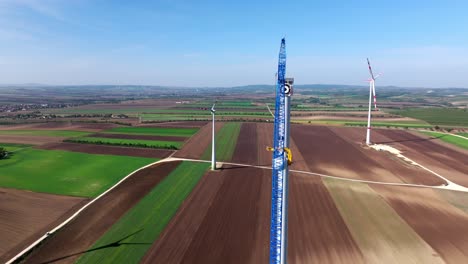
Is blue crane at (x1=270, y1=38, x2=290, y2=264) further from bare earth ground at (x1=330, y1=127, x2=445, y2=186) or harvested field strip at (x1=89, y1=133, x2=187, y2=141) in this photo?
harvested field strip at (x1=89, y1=133, x2=187, y2=141)

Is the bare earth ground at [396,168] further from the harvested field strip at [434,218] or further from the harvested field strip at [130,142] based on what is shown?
the harvested field strip at [130,142]

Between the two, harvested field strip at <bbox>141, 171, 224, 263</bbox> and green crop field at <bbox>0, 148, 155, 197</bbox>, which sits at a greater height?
green crop field at <bbox>0, 148, 155, 197</bbox>

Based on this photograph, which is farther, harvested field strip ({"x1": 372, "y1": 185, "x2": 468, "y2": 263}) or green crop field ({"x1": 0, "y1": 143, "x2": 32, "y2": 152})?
green crop field ({"x1": 0, "y1": 143, "x2": 32, "y2": 152})

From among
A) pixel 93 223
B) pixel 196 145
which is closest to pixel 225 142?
pixel 196 145

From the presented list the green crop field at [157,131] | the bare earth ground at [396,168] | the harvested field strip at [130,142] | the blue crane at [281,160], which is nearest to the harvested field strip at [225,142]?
the green crop field at [157,131]

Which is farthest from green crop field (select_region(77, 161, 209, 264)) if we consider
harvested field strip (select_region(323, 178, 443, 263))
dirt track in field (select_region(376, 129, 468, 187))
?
dirt track in field (select_region(376, 129, 468, 187))

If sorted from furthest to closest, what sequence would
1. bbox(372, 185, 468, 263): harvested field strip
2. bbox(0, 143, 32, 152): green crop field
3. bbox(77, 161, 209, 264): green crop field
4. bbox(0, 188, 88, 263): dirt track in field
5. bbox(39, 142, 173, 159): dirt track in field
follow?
bbox(0, 143, 32, 152): green crop field < bbox(39, 142, 173, 159): dirt track in field < bbox(0, 188, 88, 263): dirt track in field < bbox(372, 185, 468, 263): harvested field strip < bbox(77, 161, 209, 264): green crop field

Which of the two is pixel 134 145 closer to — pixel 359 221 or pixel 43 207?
pixel 43 207

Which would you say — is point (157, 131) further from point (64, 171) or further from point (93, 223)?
point (93, 223)
